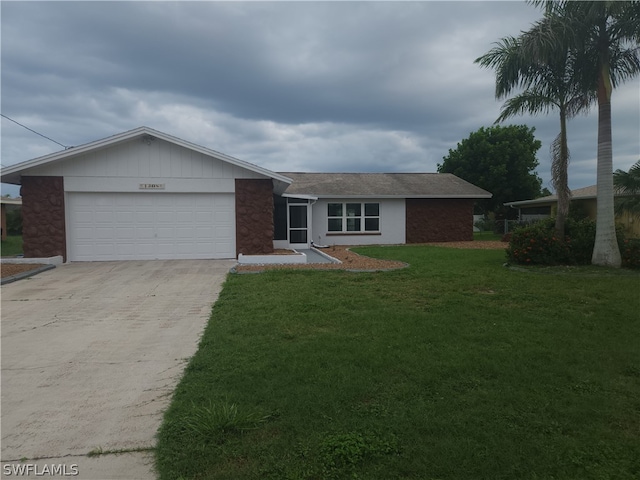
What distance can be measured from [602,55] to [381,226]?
12.2 m

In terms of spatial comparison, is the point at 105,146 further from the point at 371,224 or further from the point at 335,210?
the point at 371,224

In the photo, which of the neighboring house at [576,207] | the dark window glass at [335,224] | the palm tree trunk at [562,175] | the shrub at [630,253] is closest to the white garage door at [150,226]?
the dark window glass at [335,224]

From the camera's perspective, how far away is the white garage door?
13672mm

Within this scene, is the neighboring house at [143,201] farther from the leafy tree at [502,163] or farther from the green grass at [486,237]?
the leafy tree at [502,163]

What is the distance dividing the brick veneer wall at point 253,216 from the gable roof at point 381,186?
519 centimetres

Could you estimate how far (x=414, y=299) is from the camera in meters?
7.59

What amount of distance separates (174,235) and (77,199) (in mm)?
3164

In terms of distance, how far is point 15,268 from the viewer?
11.9m

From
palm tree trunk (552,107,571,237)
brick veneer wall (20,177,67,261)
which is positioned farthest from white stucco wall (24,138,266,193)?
palm tree trunk (552,107,571,237)

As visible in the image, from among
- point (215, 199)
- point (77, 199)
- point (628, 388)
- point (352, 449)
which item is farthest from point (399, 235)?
point (352, 449)

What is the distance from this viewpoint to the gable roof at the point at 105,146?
1274 centimetres

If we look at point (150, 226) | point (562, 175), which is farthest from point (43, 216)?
point (562, 175)

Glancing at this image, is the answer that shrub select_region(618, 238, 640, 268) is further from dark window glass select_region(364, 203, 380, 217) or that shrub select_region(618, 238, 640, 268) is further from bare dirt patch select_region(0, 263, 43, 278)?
bare dirt patch select_region(0, 263, 43, 278)

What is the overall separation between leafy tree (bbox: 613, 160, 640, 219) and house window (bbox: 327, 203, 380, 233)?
10791 millimetres
